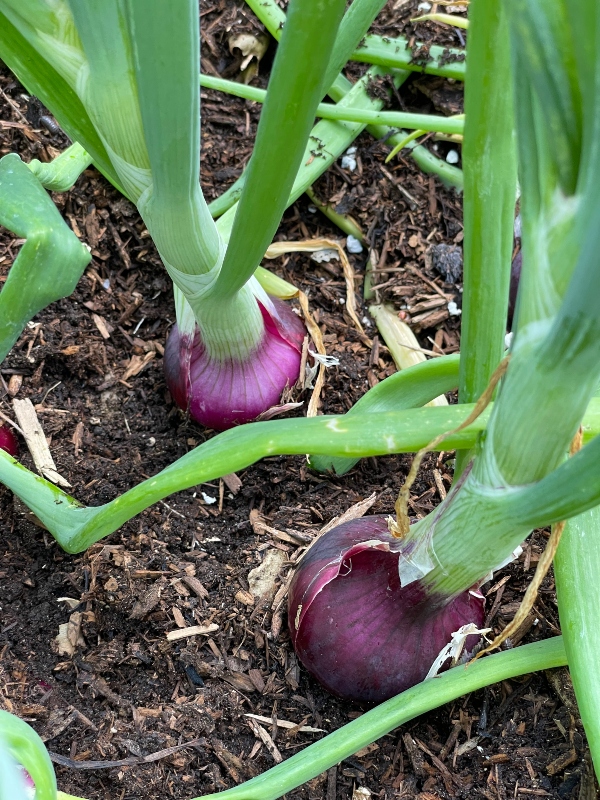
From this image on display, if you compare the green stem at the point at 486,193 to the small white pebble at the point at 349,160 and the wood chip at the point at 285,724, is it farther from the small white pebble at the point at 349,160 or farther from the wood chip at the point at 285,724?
the small white pebble at the point at 349,160

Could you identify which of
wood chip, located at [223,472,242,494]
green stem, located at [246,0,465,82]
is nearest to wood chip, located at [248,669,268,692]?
wood chip, located at [223,472,242,494]

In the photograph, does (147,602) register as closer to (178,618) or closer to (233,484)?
(178,618)

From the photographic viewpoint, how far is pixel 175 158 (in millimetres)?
726

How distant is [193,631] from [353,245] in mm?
749

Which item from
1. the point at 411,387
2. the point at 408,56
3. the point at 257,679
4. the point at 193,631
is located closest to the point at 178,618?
the point at 193,631

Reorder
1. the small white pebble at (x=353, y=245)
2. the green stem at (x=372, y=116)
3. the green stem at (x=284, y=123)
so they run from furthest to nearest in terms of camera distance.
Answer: the small white pebble at (x=353, y=245) < the green stem at (x=372, y=116) < the green stem at (x=284, y=123)

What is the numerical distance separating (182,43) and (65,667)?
Result: 72cm

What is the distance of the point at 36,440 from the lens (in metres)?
1.08

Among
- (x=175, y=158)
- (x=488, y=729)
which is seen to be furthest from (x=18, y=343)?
(x=488, y=729)

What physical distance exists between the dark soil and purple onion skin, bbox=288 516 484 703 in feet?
0.30

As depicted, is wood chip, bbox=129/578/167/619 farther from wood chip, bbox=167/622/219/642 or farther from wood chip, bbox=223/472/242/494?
wood chip, bbox=223/472/242/494

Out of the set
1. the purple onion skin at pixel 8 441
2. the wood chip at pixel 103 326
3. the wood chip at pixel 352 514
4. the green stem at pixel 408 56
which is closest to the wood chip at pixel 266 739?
the wood chip at pixel 352 514

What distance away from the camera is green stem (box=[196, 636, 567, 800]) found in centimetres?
73

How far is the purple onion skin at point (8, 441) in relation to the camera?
1058 millimetres
